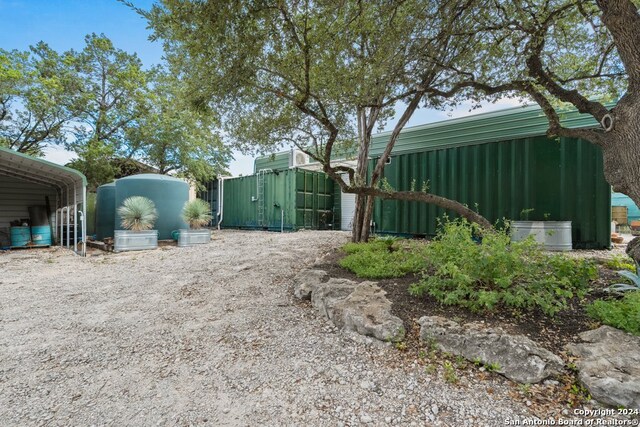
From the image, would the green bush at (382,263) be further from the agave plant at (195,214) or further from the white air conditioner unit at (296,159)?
the white air conditioner unit at (296,159)

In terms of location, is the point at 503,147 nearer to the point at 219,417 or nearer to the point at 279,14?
the point at 279,14

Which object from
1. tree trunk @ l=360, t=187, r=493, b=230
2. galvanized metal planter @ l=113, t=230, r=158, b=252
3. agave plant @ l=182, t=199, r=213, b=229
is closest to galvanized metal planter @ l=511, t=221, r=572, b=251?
tree trunk @ l=360, t=187, r=493, b=230

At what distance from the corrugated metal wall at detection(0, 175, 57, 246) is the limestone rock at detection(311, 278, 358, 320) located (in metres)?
11.3

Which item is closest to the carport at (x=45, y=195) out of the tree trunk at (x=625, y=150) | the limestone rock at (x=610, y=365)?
the limestone rock at (x=610, y=365)

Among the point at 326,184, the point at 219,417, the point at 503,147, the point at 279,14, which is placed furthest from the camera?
the point at 326,184

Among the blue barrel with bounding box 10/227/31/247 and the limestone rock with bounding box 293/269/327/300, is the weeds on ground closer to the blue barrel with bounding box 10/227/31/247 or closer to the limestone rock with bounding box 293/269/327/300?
the limestone rock with bounding box 293/269/327/300

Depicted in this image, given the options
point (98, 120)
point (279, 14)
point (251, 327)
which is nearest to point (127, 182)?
point (98, 120)

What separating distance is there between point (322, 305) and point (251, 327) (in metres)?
0.72

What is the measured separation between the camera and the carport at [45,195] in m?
7.52

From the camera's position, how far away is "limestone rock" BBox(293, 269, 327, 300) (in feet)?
11.0

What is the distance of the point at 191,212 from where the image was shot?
8766 mm

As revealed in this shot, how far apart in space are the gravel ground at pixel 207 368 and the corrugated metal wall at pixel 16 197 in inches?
330

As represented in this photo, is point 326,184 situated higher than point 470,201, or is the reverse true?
point 326,184

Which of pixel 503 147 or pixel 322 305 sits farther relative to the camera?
pixel 503 147
